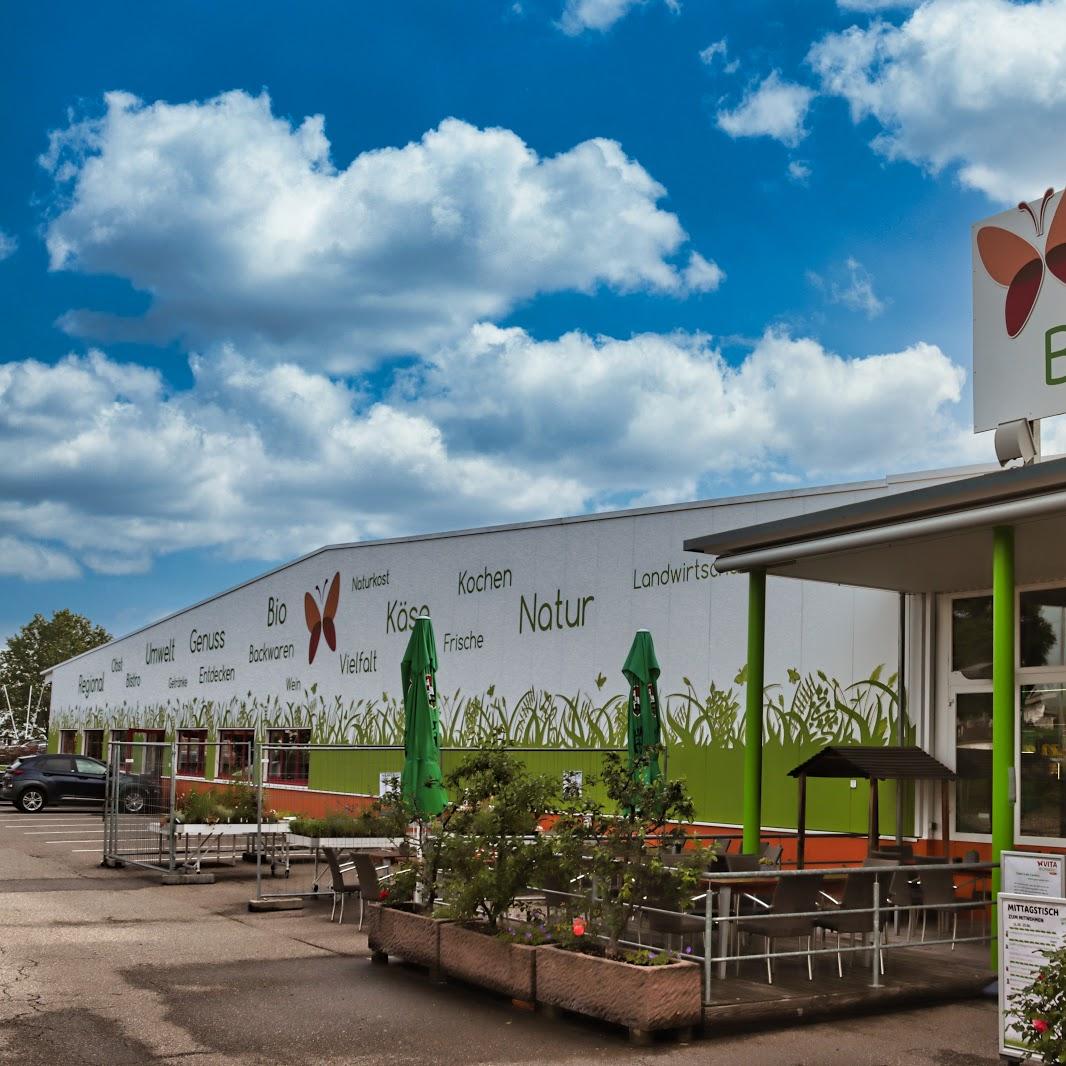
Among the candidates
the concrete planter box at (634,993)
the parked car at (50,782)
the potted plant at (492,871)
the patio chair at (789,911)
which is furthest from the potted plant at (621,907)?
the parked car at (50,782)

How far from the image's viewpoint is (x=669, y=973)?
7883 millimetres

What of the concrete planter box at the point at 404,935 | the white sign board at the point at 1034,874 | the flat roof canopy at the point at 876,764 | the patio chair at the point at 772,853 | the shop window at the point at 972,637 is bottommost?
the concrete planter box at the point at 404,935

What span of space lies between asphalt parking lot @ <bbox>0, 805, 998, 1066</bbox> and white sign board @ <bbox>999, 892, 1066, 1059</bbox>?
636mm

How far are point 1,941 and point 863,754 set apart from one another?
8.34m

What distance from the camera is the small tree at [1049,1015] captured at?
214 inches

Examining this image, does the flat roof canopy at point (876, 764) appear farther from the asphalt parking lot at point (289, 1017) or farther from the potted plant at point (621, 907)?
the potted plant at point (621, 907)

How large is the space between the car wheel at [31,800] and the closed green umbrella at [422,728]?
1960cm

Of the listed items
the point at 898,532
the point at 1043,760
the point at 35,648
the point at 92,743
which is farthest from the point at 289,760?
the point at 35,648

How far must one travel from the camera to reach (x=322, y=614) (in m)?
26.7

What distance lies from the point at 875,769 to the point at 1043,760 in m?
1.75

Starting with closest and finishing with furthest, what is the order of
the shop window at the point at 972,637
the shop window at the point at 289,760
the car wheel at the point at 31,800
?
1. the shop window at the point at 972,637
2. the shop window at the point at 289,760
3. the car wheel at the point at 31,800

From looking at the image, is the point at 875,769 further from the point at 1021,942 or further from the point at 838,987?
the point at 1021,942

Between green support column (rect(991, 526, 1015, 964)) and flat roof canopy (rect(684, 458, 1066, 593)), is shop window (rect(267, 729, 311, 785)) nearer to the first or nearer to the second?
flat roof canopy (rect(684, 458, 1066, 593))

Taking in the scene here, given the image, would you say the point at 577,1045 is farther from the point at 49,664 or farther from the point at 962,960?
the point at 49,664
